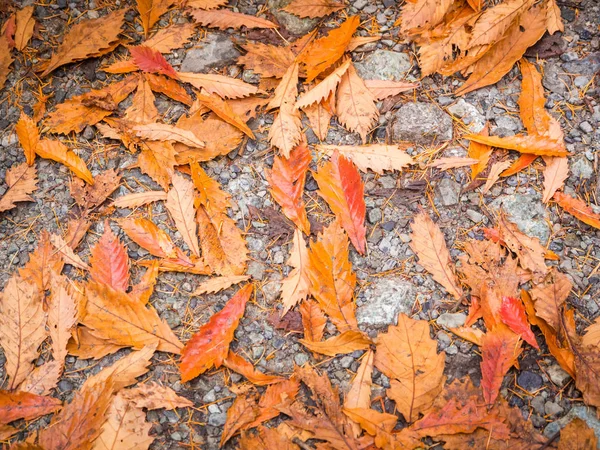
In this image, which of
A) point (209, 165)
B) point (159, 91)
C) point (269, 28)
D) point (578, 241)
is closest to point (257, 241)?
point (209, 165)

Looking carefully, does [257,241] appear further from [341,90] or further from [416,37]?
[416,37]

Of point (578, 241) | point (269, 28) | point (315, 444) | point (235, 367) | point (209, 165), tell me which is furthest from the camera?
point (269, 28)

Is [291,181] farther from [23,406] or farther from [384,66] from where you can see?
[23,406]

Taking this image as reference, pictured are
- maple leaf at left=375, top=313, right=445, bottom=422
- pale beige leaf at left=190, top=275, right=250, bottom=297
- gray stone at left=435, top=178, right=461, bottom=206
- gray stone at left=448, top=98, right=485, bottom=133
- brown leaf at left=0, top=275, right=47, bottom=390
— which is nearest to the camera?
maple leaf at left=375, top=313, right=445, bottom=422

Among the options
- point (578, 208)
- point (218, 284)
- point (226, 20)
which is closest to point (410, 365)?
point (218, 284)

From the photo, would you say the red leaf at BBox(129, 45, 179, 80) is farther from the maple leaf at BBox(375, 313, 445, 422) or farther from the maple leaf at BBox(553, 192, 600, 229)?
the maple leaf at BBox(553, 192, 600, 229)

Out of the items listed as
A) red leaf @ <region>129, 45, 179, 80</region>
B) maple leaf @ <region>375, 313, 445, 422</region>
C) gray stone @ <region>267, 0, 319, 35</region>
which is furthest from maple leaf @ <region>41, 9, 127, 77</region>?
maple leaf @ <region>375, 313, 445, 422</region>
